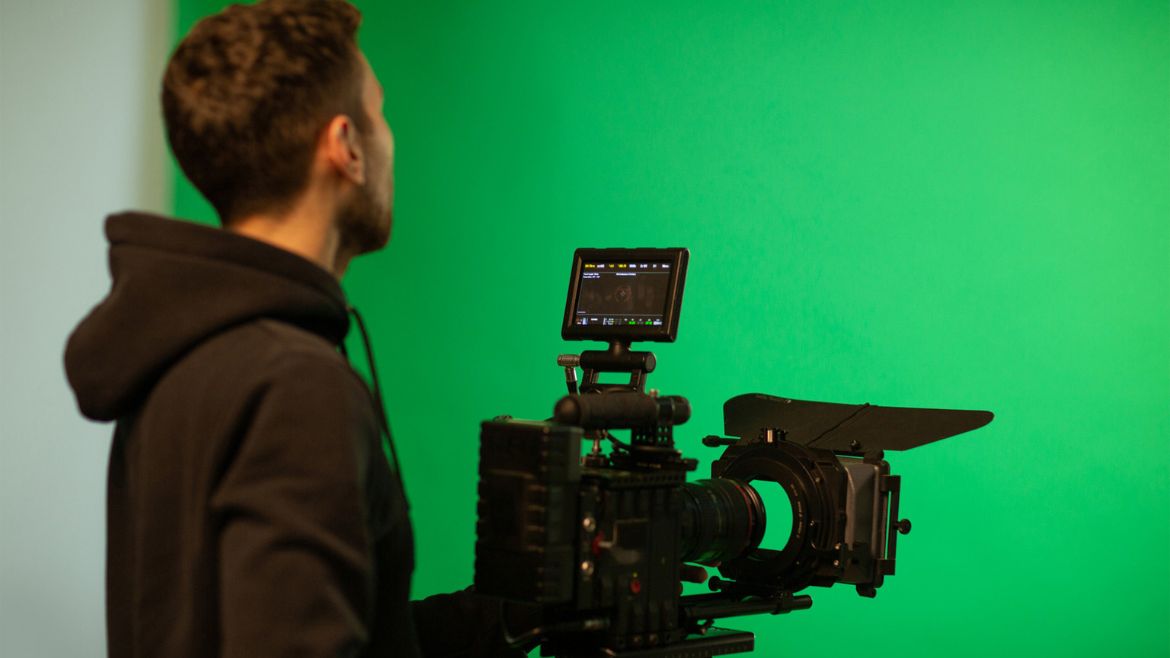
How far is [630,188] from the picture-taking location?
11.1 ft

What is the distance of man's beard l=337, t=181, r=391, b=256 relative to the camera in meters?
1.08

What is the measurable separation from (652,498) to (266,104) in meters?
0.76

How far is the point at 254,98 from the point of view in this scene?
100 centimetres

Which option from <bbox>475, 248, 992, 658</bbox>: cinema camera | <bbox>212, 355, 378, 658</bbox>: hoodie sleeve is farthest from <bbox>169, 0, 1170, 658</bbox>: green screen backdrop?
<bbox>212, 355, 378, 658</bbox>: hoodie sleeve

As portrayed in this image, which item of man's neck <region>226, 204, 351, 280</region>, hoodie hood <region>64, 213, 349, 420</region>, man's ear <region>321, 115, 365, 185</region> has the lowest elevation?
hoodie hood <region>64, 213, 349, 420</region>

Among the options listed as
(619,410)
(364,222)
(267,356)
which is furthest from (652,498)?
(267,356)

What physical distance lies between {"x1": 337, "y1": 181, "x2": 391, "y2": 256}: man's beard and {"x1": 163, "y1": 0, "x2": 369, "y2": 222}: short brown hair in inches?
2.2

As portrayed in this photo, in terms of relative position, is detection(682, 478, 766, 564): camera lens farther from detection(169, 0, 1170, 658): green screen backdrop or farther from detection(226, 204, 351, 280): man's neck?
detection(169, 0, 1170, 658): green screen backdrop

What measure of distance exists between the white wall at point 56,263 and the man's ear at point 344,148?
212 centimetres

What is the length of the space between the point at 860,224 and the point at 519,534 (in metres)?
2.07

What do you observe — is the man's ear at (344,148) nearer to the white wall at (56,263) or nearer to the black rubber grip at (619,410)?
the black rubber grip at (619,410)

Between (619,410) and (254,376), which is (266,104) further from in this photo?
(619,410)

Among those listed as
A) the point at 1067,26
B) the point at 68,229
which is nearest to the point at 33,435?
the point at 68,229

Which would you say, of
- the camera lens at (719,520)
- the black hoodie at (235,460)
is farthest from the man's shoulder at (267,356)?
the camera lens at (719,520)
